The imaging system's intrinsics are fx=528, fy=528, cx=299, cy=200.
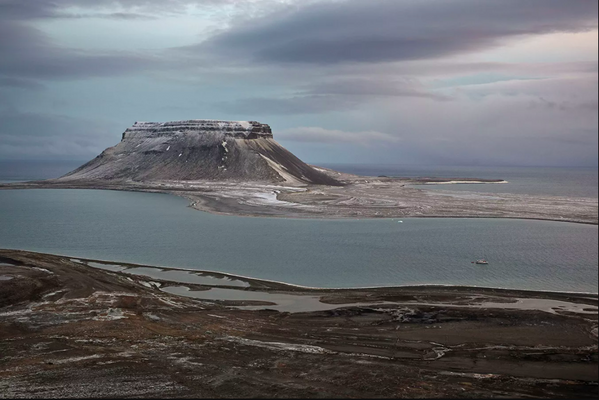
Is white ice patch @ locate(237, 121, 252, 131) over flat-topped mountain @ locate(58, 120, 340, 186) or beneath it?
over

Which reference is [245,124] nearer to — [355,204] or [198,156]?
[198,156]

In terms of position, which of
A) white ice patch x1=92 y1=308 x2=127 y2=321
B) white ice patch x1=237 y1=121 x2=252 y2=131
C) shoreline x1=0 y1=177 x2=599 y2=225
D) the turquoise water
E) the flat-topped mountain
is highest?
white ice patch x1=237 y1=121 x2=252 y2=131

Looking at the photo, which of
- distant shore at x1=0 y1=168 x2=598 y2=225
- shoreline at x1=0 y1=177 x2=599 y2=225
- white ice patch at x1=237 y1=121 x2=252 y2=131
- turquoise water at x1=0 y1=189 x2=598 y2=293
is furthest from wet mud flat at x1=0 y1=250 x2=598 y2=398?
white ice patch at x1=237 y1=121 x2=252 y2=131

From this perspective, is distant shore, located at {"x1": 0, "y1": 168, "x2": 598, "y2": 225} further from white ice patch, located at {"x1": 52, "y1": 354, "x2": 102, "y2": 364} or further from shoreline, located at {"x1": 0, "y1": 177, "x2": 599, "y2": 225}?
white ice patch, located at {"x1": 52, "y1": 354, "x2": 102, "y2": 364}

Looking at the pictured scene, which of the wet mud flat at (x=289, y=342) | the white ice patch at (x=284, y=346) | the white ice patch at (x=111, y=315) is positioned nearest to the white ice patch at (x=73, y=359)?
the wet mud flat at (x=289, y=342)

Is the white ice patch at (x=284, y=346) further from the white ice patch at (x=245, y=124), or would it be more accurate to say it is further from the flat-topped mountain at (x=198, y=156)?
the white ice patch at (x=245, y=124)

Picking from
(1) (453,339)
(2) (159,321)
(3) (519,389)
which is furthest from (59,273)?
(3) (519,389)
